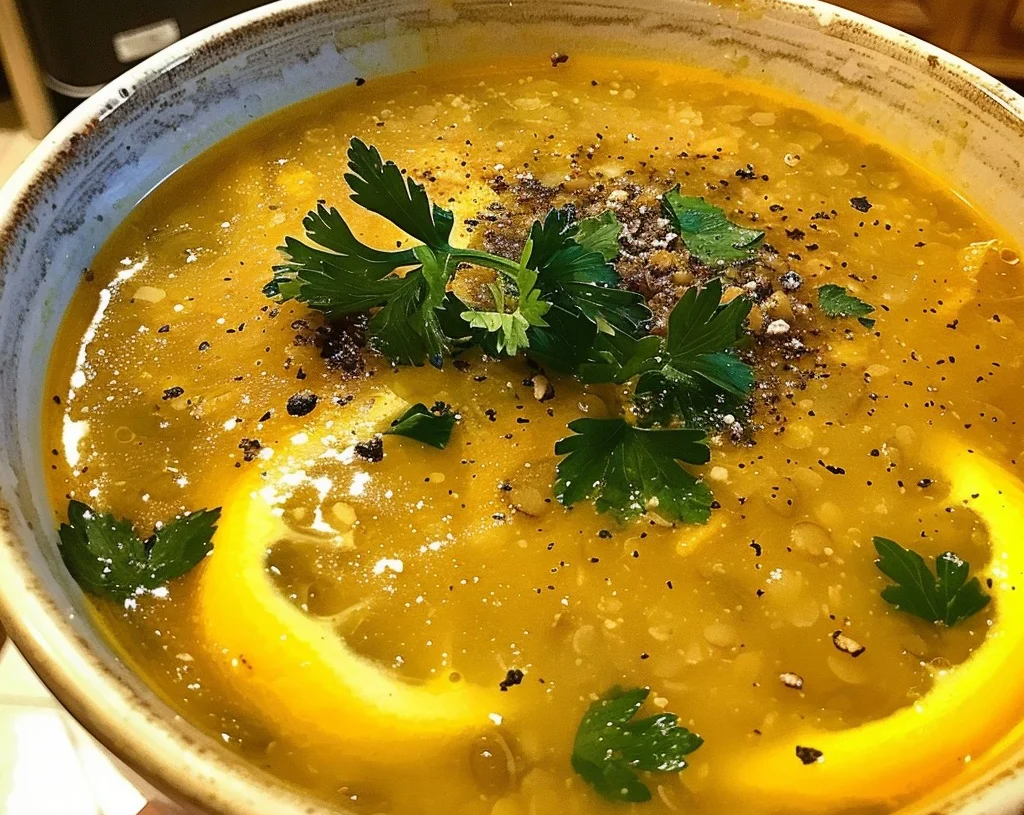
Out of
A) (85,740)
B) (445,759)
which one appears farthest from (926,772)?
(85,740)

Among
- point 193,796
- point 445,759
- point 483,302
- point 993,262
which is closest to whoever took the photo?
point 193,796

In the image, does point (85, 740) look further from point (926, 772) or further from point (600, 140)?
point (600, 140)

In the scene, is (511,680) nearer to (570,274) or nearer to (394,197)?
(570,274)

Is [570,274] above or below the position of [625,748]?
above

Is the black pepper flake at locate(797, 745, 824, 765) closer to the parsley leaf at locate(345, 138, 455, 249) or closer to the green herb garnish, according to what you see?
the green herb garnish

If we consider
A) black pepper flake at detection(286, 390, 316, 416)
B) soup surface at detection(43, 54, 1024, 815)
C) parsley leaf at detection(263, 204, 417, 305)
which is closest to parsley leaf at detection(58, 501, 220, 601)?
soup surface at detection(43, 54, 1024, 815)

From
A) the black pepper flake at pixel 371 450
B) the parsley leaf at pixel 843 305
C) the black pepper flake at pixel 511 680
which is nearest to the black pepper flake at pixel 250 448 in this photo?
the black pepper flake at pixel 371 450

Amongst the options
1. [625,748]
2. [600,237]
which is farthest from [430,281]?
[625,748]
